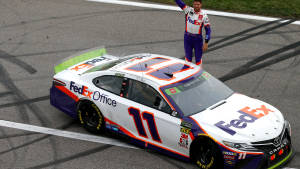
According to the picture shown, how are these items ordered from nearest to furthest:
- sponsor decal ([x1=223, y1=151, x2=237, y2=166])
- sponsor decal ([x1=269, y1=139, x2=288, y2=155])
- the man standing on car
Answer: sponsor decal ([x1=223, y1=151, x2=237, y2=166]), sponsor decal ([x1=269, y1=139, x2=288, y2=155]), the man standing on car

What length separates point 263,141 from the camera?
24.2 ft

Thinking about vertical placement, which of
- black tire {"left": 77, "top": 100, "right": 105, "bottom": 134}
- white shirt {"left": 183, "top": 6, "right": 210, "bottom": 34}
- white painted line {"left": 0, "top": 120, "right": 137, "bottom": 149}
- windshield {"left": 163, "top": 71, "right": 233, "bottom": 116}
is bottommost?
white painted line {"left": 0, "top": 120, "right": 137, "bottom": 149}

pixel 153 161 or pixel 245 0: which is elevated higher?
pixel 245 0

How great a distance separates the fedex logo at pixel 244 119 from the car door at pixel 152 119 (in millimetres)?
721

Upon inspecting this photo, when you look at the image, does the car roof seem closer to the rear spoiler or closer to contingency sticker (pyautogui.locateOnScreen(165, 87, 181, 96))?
contingency sticker (pyautogui.locateOnScreen(165, 87, 181, 96))

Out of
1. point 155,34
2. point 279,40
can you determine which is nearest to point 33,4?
point 155,34

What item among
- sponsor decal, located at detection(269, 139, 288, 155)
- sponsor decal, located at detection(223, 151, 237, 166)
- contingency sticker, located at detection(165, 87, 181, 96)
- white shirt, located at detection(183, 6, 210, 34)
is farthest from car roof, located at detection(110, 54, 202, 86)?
sponsor decal, located at detection(269, 139, 288, 155)

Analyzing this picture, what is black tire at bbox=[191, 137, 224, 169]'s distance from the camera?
24.3ft

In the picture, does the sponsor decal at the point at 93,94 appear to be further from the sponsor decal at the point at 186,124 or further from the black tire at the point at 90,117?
the sponsor decal at the point at 186,124

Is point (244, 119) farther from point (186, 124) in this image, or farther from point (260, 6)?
point (260, 6)

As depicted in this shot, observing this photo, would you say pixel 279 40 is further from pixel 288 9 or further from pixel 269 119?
pixel 269 119

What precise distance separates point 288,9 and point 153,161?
943 cm

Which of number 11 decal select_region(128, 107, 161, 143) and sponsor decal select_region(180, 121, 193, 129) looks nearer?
sponsor decal select_region(180, 121, 193, 129)

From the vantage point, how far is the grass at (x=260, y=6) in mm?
15427
